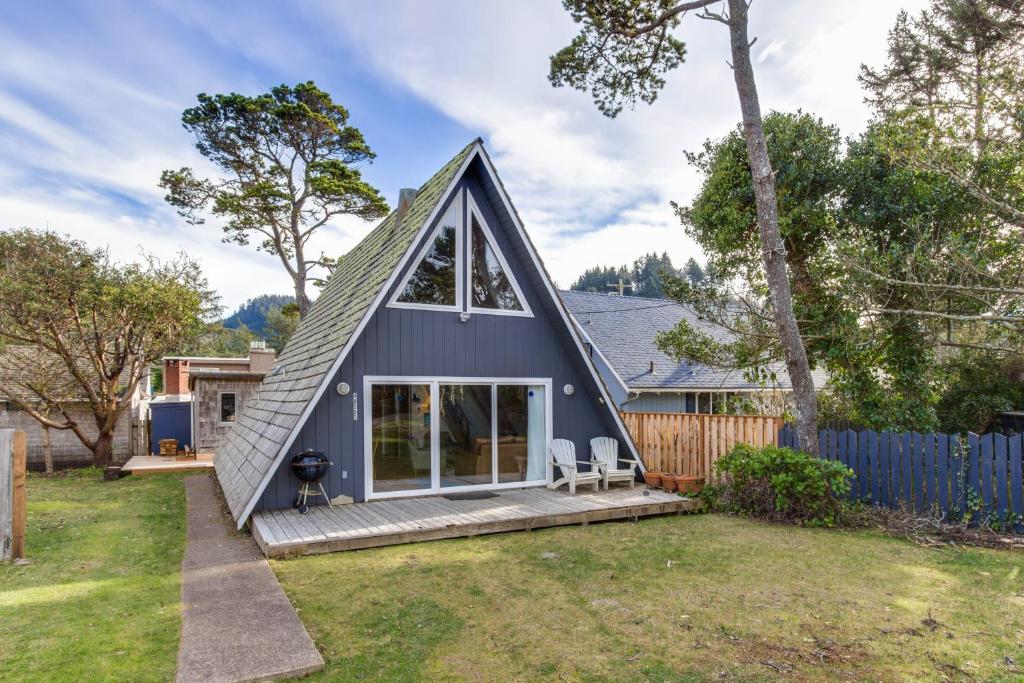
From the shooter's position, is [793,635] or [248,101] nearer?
[793,635]

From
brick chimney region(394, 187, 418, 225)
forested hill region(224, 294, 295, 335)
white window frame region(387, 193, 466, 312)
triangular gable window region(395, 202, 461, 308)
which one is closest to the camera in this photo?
white window frame region(387, 193, 466, 312)

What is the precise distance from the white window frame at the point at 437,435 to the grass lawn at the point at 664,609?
195 cm

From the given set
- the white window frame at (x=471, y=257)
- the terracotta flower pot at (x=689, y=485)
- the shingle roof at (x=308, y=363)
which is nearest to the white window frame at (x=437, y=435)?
the shingle roof at (x=308, y=363)

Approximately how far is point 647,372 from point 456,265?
9.67 metres

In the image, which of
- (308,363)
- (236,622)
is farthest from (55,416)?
(236,622)

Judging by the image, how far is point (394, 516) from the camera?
7031 mm

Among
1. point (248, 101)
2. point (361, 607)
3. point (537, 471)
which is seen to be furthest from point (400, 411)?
point (248, 101)

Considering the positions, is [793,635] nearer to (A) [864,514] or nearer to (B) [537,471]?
(A) [864,514]

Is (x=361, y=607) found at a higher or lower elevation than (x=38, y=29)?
lower

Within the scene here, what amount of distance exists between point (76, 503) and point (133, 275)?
6944mm

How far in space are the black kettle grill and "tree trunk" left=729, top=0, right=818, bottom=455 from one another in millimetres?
6627

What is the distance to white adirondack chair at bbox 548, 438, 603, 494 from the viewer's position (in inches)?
340

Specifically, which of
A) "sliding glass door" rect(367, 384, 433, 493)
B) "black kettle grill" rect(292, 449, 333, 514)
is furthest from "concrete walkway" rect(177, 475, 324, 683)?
"sliding glass door" rect(367, 384, 433, 493)

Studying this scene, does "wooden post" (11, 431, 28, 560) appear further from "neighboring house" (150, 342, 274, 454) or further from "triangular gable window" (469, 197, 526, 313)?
"neighboring house" (150, 342, 274, 454)
